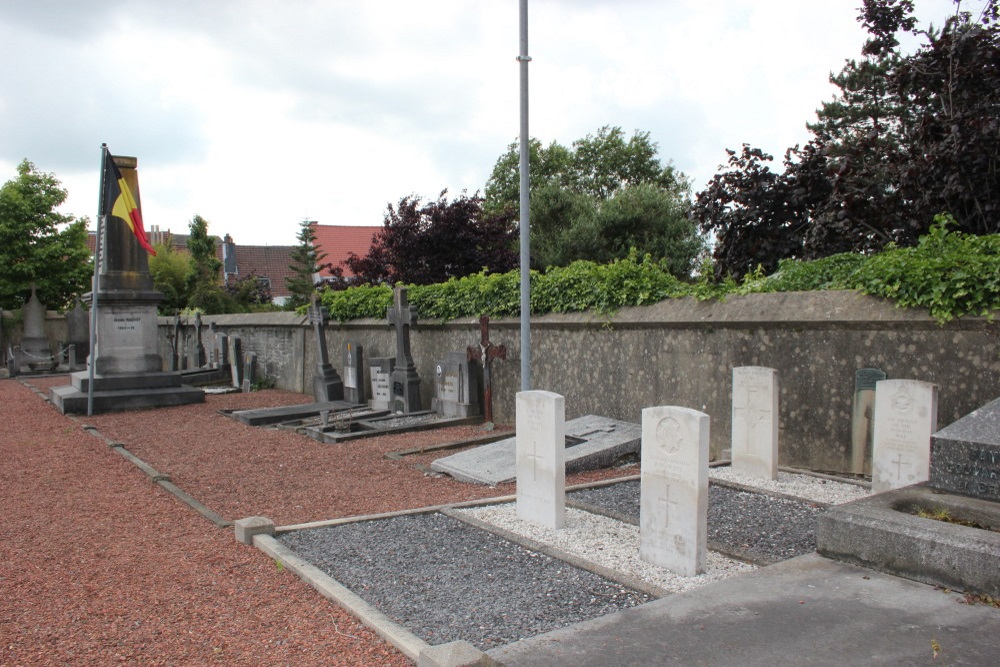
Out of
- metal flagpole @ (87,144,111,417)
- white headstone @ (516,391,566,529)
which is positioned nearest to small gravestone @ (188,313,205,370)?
metal flagpole @ (87,144,111,417)

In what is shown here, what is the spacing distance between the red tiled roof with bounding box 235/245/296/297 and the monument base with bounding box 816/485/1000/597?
5036 cm

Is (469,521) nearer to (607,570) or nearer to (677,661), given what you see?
(607,570)

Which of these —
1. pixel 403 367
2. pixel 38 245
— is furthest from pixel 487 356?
pixel 38 245

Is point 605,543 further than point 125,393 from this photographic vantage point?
No

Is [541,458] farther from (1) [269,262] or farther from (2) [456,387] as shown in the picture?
(1) [269,262]

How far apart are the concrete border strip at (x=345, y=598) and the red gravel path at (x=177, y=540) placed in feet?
0.17

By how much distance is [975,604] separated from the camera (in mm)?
3453

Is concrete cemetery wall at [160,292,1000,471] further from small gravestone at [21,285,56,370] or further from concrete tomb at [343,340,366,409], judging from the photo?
small gravestone at [21,285,56,370]

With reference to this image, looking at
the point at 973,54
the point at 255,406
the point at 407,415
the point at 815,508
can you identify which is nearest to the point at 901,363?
the point at 815,508

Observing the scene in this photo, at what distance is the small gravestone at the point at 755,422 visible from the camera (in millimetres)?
6887

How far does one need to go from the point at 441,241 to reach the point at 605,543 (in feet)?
57.0

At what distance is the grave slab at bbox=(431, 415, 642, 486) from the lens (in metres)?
7.68

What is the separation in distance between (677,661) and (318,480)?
18.1 feet

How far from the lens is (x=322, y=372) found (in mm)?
14750
